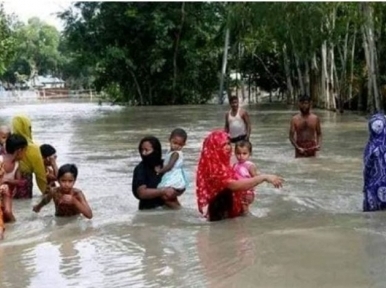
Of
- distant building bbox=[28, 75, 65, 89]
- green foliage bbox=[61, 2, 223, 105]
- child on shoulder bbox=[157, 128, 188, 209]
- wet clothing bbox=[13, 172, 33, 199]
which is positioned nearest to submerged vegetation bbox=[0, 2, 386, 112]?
green foliage bbox=[61, 2, 223, 105]

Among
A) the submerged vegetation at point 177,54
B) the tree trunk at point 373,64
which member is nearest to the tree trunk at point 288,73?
the submerged vegetation at point 177,54

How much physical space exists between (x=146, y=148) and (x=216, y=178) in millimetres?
1301

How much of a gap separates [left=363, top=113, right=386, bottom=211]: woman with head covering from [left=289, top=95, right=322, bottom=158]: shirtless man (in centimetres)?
438

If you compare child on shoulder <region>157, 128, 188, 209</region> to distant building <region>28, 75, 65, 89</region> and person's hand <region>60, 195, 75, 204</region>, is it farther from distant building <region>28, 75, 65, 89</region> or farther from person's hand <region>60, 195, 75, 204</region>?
distant building <region>28, 75, 65, 89</region>

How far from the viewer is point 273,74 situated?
2133 inches

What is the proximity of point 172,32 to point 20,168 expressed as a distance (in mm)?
36764

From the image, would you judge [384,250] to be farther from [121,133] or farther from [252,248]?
[121,133]

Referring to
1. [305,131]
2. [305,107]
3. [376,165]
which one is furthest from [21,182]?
[305,131]

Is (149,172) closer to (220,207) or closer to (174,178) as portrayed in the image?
(174,178)

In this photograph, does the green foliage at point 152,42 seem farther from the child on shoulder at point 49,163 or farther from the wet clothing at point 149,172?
the wet clothing at point 149,172

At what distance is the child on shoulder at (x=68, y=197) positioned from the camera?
25.6 ft

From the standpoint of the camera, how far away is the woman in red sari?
720 centimetres

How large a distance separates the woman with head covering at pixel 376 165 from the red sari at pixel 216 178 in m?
1.35

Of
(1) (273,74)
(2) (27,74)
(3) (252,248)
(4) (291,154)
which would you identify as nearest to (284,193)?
(3) (252,248)
